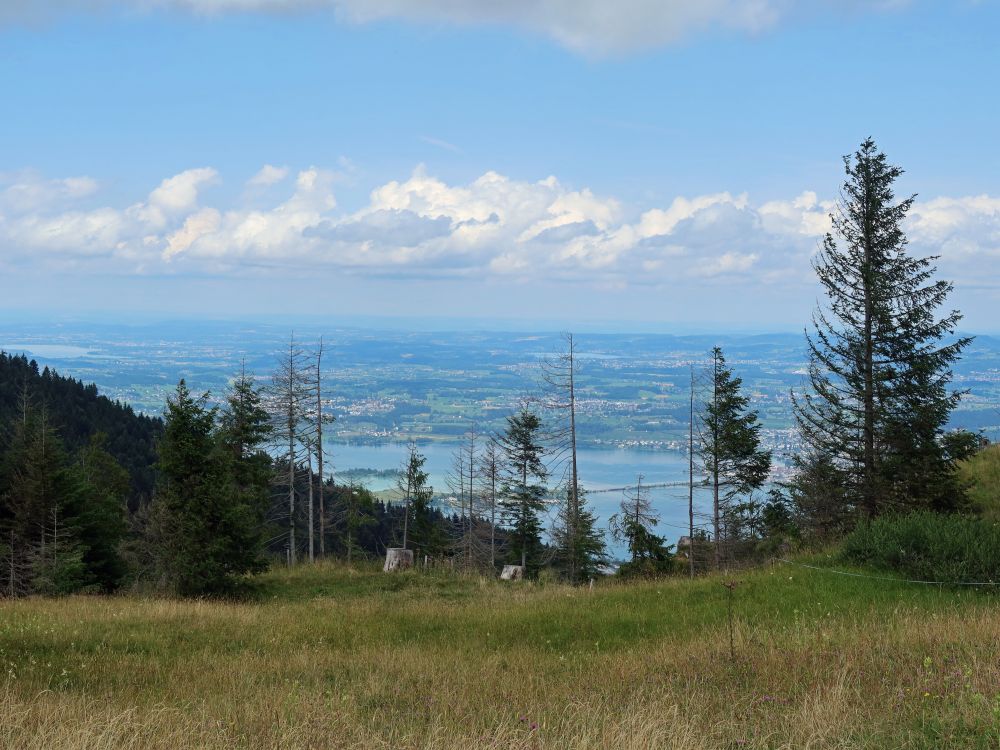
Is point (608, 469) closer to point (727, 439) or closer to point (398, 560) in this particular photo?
point (727, 439)

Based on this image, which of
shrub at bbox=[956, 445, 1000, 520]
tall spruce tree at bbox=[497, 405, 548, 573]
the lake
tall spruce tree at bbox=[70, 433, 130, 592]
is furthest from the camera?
the lake

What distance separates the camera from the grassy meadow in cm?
534

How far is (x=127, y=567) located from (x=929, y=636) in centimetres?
3213

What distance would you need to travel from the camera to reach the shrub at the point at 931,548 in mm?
12453

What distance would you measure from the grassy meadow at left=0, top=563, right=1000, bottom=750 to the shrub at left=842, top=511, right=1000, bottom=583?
1.82 feet

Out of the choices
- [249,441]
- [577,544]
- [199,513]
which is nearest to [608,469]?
[577,544]

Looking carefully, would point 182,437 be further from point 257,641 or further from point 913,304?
point 913,304

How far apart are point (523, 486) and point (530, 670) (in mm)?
33914

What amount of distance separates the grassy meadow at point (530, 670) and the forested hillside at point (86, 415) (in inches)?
2769

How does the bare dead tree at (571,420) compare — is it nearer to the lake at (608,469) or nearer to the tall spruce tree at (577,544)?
the tall spruce tree at (577,544)

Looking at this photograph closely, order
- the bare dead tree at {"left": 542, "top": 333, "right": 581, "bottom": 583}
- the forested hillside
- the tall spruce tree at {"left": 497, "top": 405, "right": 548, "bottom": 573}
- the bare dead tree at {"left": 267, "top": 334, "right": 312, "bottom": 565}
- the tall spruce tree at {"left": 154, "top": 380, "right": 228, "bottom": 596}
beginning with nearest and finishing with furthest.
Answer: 1. the tall spruce tree at {"left": 154, "top": 380, "right": 228, "bottom": 596}
2. the bare dead tree at {"left": 542, "top": 333, "right": 581, "bottom": 583}
3. the bare dead tree at {"left": 267, "top": 334, "right": 312, "bottom": 565}
4. the tall spruce tree at {"left": 497, "top": 405, "right": 548, "bottom": 573}
5. the forested hillside

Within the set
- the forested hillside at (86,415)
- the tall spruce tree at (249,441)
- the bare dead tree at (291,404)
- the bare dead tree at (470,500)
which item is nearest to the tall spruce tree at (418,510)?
the bare dead tree at (470,500)

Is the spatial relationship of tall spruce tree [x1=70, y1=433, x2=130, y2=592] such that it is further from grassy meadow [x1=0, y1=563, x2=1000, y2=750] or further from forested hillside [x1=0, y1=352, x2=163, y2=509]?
Result: forested hillside [x1=0, y1=352, x2=163, y2=509]

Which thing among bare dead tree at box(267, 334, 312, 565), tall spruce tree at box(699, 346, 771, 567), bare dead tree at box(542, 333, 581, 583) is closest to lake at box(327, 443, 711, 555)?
bare dead tree at box(542, 333, 581, 583)
